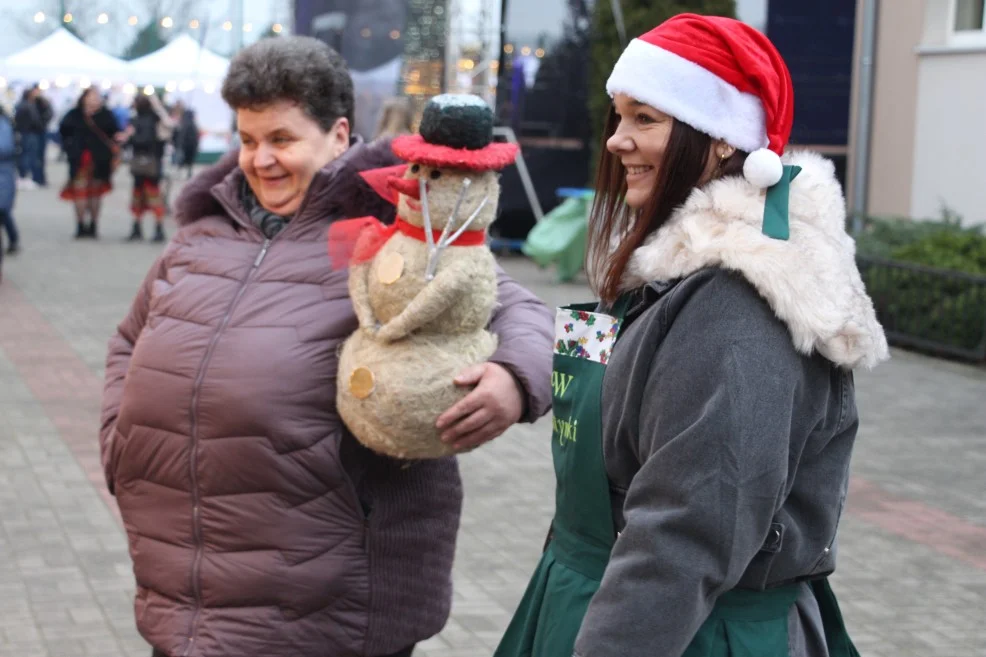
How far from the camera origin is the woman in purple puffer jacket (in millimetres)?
2844

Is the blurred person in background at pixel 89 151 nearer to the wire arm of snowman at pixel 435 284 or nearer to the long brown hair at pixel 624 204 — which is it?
the wire arm of snowman at pixel 435 284

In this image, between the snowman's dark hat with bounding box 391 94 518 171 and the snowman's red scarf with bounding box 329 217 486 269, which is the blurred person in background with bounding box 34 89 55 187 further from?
the snowman's dark hat with bounding box 391 94 518 171

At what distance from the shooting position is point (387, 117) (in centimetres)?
1274

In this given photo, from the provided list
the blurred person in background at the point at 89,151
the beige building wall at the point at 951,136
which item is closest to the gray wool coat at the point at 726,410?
the beige building wall at the point at 951,136

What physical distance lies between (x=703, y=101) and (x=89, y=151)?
1713 cm

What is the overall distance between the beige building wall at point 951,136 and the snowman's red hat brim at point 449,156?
1130 centimetres

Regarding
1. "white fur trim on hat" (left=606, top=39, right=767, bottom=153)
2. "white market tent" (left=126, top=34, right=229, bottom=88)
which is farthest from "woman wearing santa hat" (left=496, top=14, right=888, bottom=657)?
"white market tent" (left=126, top=34, right=229, bottom=88)

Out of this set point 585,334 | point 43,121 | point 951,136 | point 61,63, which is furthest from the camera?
Result: point 43,121

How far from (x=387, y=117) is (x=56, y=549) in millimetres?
7476

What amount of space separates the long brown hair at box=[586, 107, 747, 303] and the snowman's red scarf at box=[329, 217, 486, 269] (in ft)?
1.73

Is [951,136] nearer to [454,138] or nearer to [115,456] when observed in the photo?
[454,138]

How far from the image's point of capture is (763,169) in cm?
198

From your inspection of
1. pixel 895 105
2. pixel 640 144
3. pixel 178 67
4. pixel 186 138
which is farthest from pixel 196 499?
pixel 186 138

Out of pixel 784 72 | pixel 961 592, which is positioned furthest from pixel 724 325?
pixel 961 592
